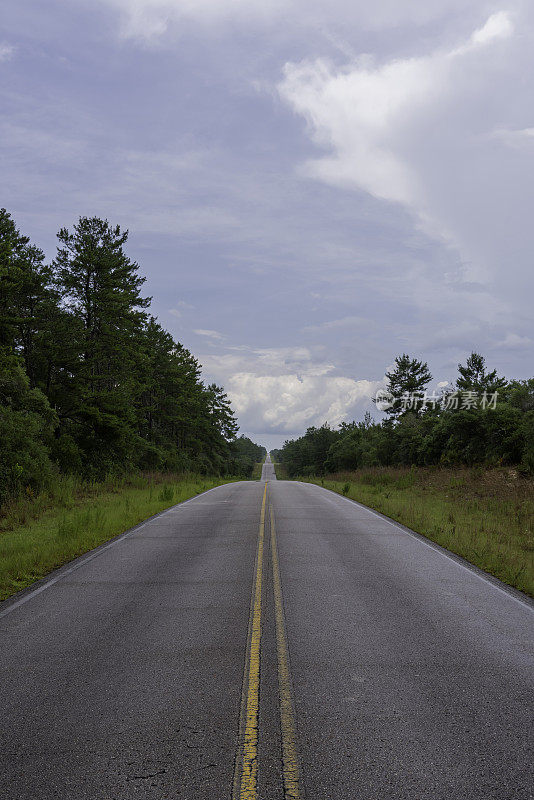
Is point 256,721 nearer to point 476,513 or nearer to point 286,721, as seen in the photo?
point 286,721

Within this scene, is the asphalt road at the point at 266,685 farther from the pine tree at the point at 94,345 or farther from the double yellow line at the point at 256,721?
the pine tree at the point at 94,345

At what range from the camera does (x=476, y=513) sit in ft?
58.6

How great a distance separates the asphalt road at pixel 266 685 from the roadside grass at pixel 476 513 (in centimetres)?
161

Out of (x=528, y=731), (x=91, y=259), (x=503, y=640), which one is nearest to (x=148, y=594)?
(x=503, y=640)

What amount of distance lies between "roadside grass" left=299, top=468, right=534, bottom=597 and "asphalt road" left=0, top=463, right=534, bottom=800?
161cm

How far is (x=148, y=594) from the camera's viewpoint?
7.99 meters

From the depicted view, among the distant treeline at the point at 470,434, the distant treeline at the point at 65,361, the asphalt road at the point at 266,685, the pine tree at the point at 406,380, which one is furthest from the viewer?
the pine tree at the point at 406,380

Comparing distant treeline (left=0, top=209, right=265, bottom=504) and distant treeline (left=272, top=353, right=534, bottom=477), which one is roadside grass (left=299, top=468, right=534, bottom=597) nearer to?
distant treeline (left=272, top=353, right=534, bottom=477)

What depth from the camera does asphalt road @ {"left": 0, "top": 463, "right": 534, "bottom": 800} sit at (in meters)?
3.54

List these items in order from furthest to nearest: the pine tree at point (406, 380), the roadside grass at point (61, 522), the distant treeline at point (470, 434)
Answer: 1. the pine tree at point (406, 380)
2. the distant treeline at point (470, 434)
3. the roadside grass at point (61, 522)

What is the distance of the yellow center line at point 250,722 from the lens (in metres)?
3.41

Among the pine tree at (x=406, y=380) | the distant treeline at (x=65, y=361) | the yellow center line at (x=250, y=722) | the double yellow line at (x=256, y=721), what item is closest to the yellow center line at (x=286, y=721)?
the double yellow line at (x=256, y=721)

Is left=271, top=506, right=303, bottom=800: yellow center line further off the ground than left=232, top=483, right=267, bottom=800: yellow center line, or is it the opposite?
left=271, top=506, right=303, bottom=800: yellow center line

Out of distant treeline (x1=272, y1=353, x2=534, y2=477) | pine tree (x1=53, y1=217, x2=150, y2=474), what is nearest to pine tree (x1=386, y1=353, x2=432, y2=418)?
distant treeline (x1=272, y1=353, x2=534, y2=477)
